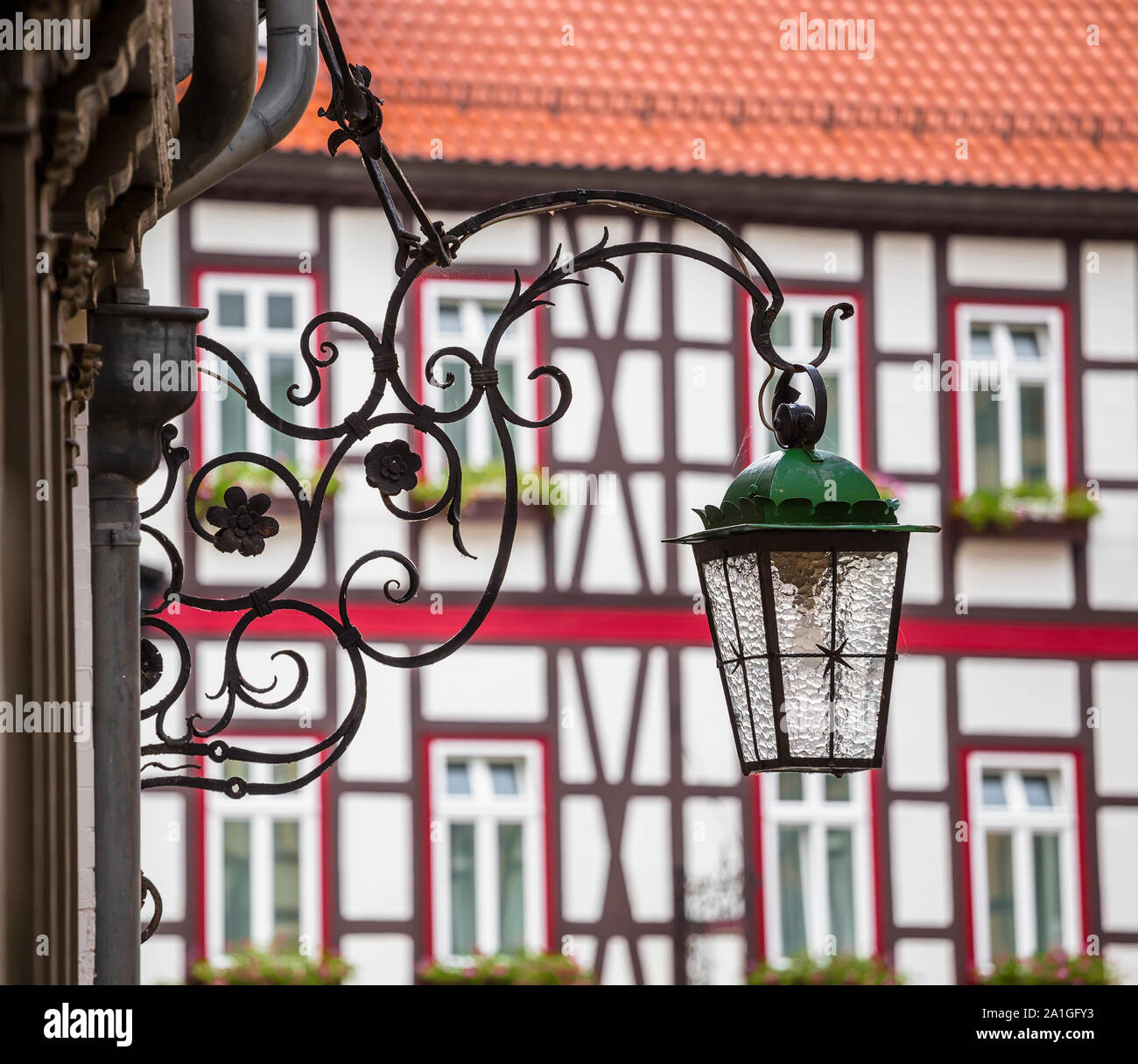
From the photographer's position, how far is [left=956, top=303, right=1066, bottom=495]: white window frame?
1521cm

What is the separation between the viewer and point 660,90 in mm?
15656

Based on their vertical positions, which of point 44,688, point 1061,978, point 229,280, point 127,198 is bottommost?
point 1061,978

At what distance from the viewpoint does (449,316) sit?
1470cm

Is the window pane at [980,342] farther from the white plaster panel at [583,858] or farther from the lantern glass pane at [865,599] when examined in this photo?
the lantern glass pane at [865,599]

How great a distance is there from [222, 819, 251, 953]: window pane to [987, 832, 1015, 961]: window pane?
14.9 feet

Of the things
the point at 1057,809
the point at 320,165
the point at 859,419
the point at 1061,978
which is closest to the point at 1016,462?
the point at 859,419

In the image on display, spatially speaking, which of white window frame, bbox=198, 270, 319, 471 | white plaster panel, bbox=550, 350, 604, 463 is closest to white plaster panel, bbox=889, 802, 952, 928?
white plaster panel, bbox=550, 350, 604, 463

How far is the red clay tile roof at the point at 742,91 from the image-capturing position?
15258 mm

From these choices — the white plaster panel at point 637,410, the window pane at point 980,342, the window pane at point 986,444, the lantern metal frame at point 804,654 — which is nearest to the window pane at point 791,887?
the white plaster panel at point 637,410

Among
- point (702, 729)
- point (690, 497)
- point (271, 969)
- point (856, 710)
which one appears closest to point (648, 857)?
point (702, 729)

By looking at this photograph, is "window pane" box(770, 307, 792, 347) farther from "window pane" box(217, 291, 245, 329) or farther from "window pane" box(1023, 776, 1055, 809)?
"window pane" box(217, 291, 245, 329)
